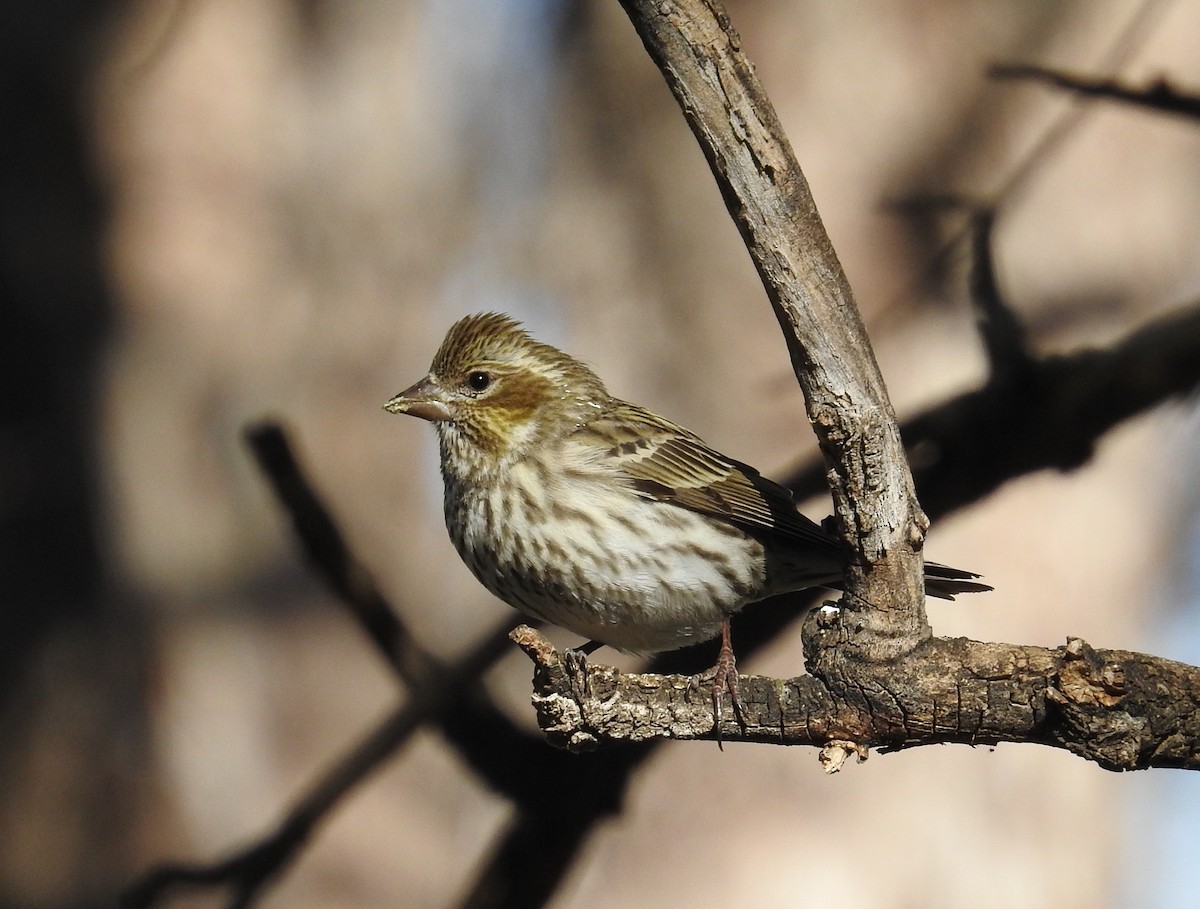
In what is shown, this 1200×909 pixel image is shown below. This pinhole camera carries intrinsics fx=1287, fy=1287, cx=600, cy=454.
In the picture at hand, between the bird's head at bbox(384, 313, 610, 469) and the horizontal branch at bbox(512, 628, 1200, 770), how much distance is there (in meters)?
1.34

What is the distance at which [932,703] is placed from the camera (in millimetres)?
3256

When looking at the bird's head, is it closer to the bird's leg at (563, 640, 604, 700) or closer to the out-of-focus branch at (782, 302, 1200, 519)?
the bird's leg at (563, 640, 604, 700)

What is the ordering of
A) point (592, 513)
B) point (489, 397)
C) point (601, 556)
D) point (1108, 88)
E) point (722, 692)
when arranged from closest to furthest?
point (722, 692), point (601, 556), point (592, 513), point (489, 397), point (1108, 88)

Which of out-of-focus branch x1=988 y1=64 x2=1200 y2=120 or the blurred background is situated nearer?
the blurred background

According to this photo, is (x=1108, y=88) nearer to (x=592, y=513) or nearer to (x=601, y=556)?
(x=592, y=513)

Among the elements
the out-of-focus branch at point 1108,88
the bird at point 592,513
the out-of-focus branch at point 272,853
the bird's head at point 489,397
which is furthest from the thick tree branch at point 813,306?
the out-of-focus branch at point 1108,88

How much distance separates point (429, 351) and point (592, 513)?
1.77m

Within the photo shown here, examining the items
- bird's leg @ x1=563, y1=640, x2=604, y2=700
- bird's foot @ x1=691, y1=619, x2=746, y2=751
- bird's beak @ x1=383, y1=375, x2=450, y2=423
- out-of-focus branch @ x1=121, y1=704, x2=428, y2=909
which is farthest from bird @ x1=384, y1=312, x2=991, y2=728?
out-of-focus branch @ x1=121, y1=704, x2=428, y2=909

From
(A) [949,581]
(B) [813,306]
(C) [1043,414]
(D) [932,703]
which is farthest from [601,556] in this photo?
(C) [1043,414]

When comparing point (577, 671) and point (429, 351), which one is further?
point (429, 351)

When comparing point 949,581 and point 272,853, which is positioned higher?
point 949,581

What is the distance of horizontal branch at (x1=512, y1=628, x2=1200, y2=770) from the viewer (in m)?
3.01

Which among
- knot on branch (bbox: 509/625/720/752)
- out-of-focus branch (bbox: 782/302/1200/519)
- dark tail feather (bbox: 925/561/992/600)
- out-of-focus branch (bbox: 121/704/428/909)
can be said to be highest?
out-of-focus branch (bbox: 782/302/1200/519)

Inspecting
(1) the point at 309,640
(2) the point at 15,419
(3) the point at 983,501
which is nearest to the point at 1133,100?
(3) the point at 983,501
